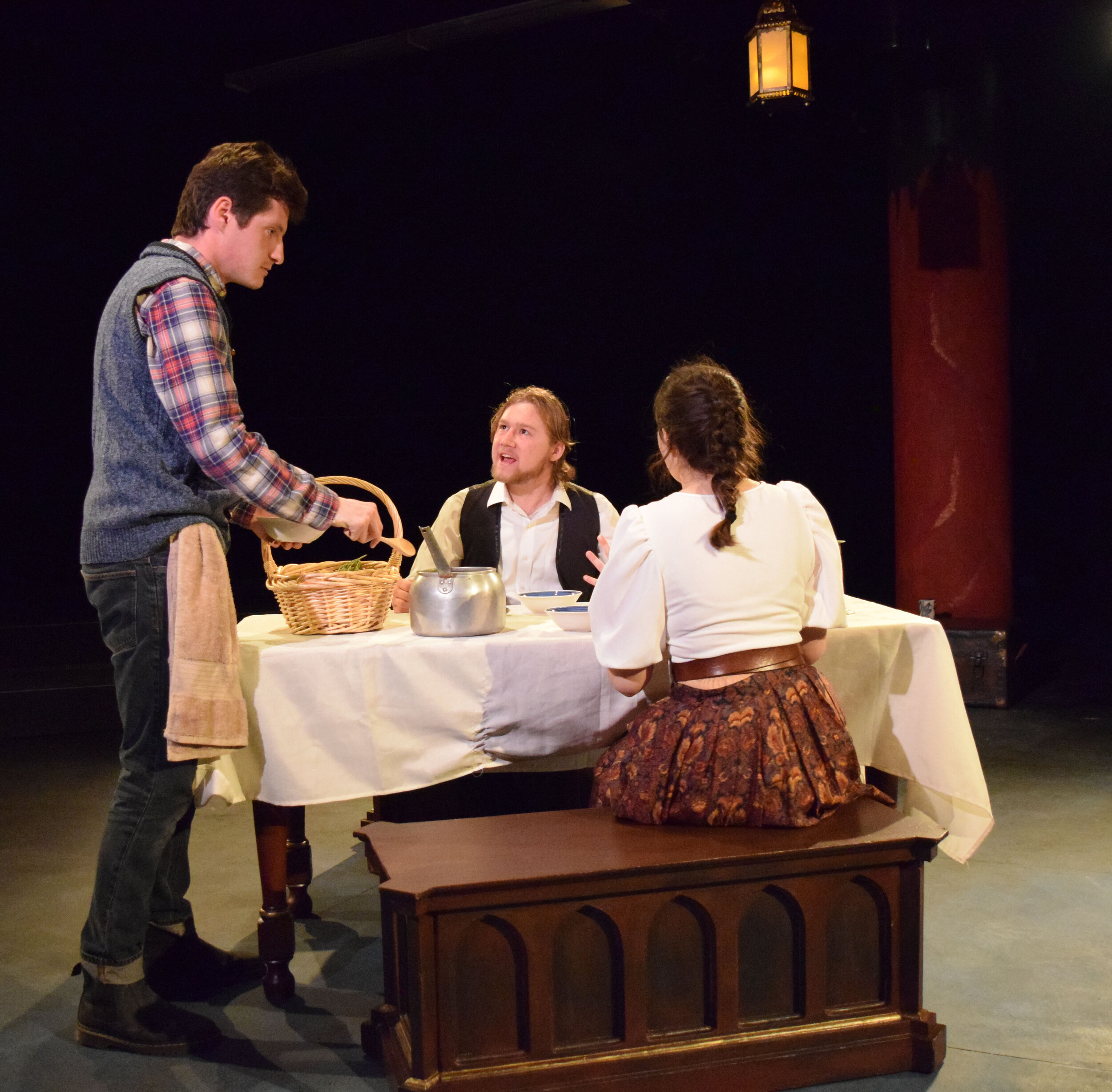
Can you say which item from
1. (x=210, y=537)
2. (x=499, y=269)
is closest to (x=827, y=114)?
(x=499, y=269)

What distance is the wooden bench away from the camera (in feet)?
6.35

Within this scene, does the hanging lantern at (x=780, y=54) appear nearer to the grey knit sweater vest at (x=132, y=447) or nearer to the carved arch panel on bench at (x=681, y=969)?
the grey knit sweater vest at (x=132, y=447)

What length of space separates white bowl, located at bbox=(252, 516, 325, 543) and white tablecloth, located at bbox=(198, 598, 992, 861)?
219 mm

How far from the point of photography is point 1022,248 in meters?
8.57

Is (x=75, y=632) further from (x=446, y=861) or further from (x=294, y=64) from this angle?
(x=446, y=861)

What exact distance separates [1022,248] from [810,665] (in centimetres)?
735

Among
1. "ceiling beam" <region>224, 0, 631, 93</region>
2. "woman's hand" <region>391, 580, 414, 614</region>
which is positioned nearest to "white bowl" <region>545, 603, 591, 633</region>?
"woman's hand" <region>391, 580, 414, 614</region>

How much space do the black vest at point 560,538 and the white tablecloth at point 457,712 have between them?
0.71m

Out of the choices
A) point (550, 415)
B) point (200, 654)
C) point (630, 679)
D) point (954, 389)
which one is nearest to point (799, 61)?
point (954, 389)

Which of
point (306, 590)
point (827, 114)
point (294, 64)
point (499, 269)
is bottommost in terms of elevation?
point (306, 590)

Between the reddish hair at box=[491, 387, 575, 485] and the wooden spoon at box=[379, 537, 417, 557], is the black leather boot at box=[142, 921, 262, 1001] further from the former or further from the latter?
the reddish hair at box=[491, 387, 575, 485]

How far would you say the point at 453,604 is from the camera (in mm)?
2465

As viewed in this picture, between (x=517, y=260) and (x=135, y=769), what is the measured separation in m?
6.36

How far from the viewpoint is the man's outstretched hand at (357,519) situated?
2367 millimetres
